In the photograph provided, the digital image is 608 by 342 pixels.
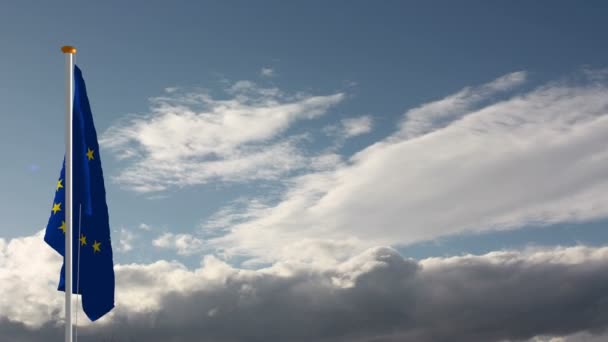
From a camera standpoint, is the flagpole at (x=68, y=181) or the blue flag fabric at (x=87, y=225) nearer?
the flagpole at (x=68, y=181)

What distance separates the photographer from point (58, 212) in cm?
3438

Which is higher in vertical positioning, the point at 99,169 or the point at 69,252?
the point at 99,169

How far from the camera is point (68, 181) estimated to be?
32750 mm

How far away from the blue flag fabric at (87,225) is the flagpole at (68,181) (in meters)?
1.19

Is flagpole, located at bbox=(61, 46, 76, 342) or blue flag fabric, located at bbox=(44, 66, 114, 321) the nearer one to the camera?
flagpole, located at bbox=(61, 46, 76, 342)

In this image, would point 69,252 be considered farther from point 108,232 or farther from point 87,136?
point 87,136

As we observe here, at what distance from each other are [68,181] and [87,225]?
2536 mm

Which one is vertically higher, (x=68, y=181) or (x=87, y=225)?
(x=68, y=181)

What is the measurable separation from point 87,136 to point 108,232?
15.2ft

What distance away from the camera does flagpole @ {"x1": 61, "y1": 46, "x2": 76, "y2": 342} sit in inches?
1240

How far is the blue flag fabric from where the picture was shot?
33.8 meters

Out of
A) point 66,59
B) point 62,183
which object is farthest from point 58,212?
point 66,59

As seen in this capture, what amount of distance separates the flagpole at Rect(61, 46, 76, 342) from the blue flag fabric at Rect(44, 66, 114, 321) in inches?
46.8

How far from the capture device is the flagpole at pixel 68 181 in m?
31.5
